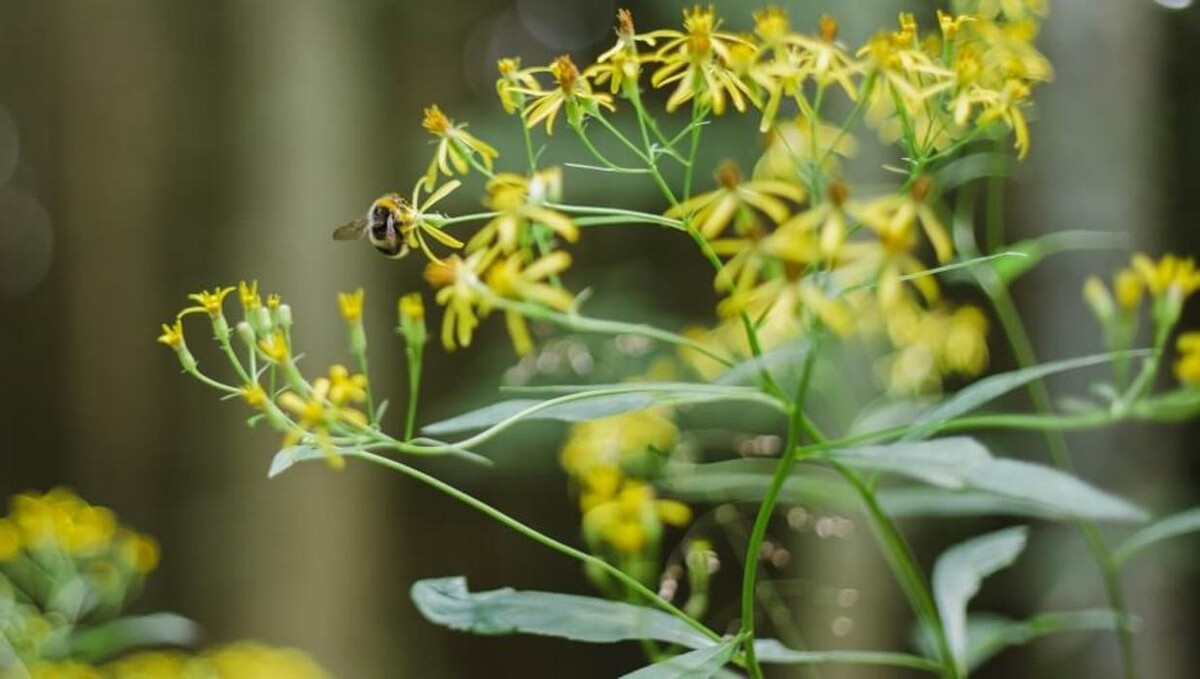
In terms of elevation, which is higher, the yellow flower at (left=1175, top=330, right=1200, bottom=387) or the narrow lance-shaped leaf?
the yellow flower at (left=1175, top=330, right=1200, bottom=387)

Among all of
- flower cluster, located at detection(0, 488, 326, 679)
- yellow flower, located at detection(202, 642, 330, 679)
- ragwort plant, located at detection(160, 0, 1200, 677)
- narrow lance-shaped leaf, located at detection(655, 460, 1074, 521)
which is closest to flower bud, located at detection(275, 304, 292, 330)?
ragwort plant, located at detection(160, 0, 1200, 677)

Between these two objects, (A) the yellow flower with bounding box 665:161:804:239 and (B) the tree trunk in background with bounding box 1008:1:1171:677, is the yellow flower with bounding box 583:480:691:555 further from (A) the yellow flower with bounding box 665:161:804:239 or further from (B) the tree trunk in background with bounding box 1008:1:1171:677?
(B) the tree trunk in background with bounding box 1008:1:1171:677

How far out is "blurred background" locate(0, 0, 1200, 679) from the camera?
5.13ft

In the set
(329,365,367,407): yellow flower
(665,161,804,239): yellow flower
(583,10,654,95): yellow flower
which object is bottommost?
(329,365,367,407): yellow flower

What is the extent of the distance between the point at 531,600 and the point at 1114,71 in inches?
33.7

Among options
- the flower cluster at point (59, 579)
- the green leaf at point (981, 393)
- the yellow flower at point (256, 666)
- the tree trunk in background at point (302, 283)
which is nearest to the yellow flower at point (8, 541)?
the flower cluster at point (59, 579)

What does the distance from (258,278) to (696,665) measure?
1437mm

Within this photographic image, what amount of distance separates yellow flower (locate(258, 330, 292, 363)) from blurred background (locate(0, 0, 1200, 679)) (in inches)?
37.4

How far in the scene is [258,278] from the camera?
1697 mm

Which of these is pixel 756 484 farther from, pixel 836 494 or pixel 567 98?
pixel 567 98

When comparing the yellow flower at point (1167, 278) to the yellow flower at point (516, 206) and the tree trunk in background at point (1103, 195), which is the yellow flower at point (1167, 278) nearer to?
the yellow flower at point (516, 206)

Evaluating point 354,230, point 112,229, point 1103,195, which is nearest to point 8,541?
point 354,230

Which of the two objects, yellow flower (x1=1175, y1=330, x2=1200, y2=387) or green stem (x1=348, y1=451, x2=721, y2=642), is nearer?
green stem (x1=348, y1=451, x2=721, y2=642)

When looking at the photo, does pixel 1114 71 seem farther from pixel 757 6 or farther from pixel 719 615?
pixel 719 615
